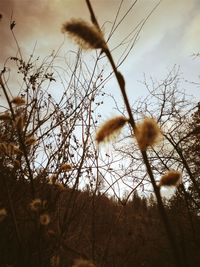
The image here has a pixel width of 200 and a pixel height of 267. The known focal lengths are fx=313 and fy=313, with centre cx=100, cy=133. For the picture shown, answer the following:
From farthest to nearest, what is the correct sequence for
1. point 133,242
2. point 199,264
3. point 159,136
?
point 133,242
point 199,264
point 159,136

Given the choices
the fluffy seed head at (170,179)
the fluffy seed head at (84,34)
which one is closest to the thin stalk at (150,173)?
the fluffy seed head at (84,34)

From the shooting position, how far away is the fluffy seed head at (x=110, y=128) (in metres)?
1.48

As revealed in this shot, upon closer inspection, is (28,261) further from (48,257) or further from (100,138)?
(100,138)

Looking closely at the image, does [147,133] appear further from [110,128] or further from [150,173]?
[150,173]

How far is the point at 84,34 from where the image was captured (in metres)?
1.46

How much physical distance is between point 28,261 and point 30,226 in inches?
43.7

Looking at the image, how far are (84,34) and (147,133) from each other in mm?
548

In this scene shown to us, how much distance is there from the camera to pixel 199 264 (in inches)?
369

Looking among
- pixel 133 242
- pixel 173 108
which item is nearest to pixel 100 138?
pixel 173 108

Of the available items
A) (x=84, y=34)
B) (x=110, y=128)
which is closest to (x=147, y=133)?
(x=110, y=128)

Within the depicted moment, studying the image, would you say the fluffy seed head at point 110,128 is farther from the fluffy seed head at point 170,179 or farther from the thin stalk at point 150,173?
the fluffy seed head at point 170,179

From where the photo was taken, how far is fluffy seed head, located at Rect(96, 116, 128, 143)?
4.86 ft

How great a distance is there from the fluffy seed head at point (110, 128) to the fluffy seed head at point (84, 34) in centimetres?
34

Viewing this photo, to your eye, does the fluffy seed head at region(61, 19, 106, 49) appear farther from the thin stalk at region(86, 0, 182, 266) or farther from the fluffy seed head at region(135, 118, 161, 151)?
the fluffy seed head at region(135, 118, 161, 151)
